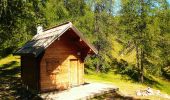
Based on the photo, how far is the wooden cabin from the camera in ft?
74.3

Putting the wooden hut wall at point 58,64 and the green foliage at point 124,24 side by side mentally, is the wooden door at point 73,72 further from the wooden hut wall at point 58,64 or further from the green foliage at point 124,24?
the green foliage at point 124,24

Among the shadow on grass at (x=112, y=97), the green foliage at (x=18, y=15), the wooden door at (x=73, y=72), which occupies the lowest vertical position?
the shadow on grass at (x=112, y=97)

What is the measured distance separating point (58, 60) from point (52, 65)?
733 mm

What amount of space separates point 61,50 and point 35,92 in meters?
4.30

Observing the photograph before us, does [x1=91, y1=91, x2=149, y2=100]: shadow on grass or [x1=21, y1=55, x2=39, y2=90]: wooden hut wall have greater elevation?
[x1=21, y1=55, x2=39, y2=90]: wooden hut wall

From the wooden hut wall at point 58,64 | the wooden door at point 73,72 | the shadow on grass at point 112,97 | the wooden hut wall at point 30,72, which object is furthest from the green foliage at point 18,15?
the shadow on grass at point 112,97

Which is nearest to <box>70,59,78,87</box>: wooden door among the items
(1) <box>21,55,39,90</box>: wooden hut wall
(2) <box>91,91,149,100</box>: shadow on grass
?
(1) <box>21,55,39,90</box>: wooden hut wall

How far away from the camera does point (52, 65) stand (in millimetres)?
23281

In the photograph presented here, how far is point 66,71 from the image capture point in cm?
2427

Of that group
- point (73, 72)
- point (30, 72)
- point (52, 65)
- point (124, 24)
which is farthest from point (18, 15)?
point (124, 24)

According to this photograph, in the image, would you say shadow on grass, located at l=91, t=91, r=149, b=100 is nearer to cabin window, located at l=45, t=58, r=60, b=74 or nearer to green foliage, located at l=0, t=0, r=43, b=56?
cabin window, located at l=45, t=58, r=60, b=74

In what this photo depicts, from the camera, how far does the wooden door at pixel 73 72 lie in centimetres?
2470

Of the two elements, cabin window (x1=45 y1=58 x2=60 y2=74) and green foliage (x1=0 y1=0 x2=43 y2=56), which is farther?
cabin window (x1=45 y1=58 x2=60 y2=74)

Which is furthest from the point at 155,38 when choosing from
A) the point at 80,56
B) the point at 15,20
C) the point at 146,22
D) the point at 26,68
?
the point at 15,20
